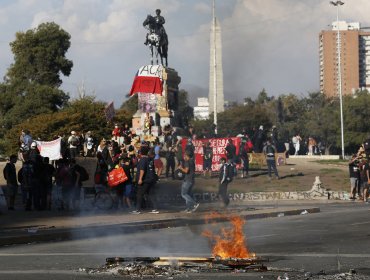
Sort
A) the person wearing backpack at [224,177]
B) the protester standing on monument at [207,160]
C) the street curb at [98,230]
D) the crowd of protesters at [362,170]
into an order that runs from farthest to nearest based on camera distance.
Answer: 1. the protester standing on monument at [207,160]
2. the crowd of protesters at [362,170]
3. the person wearing backpack at [224,177]
4. the street curb at [98,230]

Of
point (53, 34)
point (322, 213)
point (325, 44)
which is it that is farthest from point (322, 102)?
point (322, 213)

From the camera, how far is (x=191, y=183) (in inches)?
1025

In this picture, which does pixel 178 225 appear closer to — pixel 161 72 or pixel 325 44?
pixel 161 72

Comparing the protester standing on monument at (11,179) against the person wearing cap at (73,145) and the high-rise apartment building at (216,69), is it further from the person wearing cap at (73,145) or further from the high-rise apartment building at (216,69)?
the high-rise apartment building at (216,69)

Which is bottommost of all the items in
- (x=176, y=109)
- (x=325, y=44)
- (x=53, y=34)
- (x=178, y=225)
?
(x=178, y=225)

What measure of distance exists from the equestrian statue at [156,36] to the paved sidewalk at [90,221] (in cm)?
2828

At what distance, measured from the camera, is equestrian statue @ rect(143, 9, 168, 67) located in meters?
55.6

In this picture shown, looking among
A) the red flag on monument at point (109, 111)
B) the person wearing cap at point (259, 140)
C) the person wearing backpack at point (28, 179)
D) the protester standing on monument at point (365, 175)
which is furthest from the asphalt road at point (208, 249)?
the red flag on monument at point (109, 111)

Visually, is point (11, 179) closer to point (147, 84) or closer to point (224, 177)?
point (224, 177)

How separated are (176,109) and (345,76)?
116328mm

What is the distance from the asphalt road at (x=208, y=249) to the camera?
12875mm

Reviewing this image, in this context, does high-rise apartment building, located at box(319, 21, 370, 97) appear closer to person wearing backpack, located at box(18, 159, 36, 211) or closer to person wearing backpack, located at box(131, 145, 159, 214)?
person wearing backpack, located at box(18, 159, 36, 211)

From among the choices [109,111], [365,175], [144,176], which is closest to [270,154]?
[365,175]

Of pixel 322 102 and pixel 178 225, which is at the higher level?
pixel 322 102
